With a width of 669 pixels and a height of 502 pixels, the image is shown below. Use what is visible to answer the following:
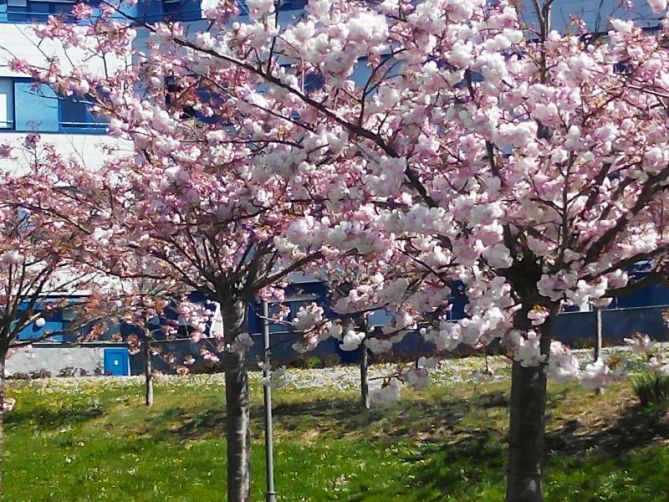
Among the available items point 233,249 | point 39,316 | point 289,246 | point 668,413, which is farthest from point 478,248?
point 668,413

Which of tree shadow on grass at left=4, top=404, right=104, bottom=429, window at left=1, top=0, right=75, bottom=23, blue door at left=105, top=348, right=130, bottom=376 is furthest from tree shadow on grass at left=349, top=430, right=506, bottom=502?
window at left=1, top=0, right=75, bottom=23

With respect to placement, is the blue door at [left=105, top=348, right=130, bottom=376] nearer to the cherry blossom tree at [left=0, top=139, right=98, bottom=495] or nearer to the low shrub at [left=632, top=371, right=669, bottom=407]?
the cherry blossom tree at [left=0, top=139, right=98, bottom=495]

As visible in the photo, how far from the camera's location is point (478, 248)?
15.8 feet

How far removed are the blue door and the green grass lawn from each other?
9.09 metres

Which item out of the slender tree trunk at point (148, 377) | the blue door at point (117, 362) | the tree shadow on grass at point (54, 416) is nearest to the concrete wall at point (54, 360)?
the blue door at point (117, 362)

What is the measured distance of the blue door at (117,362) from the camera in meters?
27.6

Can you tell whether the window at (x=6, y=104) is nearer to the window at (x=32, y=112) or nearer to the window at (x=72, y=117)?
the window at (x=32, y=112)

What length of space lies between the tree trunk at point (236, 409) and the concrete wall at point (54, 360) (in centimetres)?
1961

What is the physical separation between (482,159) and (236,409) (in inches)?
162

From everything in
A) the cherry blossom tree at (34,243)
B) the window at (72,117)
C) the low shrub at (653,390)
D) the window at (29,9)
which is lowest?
the low shrub at (653,390)

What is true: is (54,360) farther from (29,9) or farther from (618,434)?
(618,434)

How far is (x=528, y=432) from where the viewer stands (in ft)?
18.4

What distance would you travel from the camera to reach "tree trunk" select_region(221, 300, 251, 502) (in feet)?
27.8

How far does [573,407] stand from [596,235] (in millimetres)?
8414
